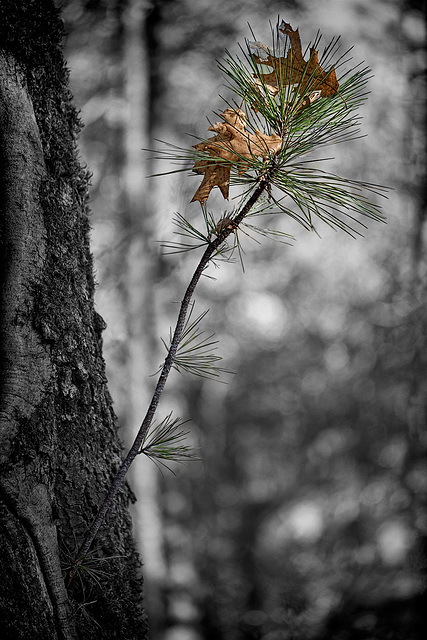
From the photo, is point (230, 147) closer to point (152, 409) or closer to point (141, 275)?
point (152, 409)

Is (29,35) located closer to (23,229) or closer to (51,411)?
(23,229)

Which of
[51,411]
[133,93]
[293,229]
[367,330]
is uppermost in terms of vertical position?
[133,93]

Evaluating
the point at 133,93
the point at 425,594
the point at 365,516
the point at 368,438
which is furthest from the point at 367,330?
the point at 133,93

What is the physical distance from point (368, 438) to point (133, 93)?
3.53m

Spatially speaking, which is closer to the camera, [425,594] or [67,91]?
[67,91]

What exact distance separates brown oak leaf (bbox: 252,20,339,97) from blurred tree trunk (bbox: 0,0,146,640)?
37cm

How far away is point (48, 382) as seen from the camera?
77 cm

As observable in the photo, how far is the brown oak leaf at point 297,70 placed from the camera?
72 centimetres

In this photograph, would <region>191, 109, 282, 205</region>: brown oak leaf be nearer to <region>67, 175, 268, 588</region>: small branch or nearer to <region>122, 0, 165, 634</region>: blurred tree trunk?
<region>67, 175, 268, 588</region>: small branch

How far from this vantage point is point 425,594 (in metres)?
3.70

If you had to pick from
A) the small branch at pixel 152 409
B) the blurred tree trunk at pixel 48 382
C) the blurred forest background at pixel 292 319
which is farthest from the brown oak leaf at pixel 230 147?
the blurred forest background at pixel 292 319

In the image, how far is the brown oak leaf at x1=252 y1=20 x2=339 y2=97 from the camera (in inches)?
28.2

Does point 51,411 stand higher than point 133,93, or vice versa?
point 133,93

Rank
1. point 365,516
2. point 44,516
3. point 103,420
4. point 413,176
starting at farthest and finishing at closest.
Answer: point 365,516 → point 413,176 → point 103,420 → point 44,516
